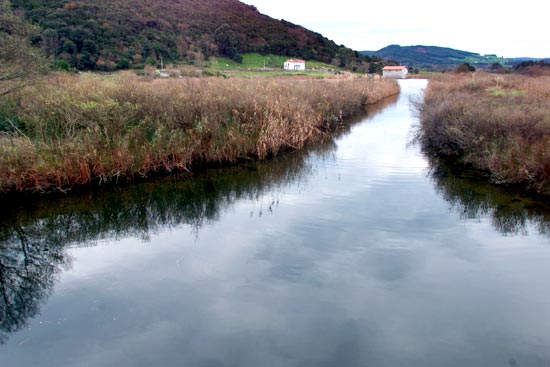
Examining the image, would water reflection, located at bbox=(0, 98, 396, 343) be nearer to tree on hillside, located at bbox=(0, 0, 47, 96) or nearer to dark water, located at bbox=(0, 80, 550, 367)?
Answer: dark water, located at bbox=(0, 80, 550, 367)

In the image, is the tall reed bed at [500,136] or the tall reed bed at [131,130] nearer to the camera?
the tall reed bed at [131,130]

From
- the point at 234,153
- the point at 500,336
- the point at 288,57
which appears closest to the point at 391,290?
the point at 500,336

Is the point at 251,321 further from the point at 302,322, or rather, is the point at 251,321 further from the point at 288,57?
the point at 288,57

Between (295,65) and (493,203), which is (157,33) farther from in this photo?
(493,203)

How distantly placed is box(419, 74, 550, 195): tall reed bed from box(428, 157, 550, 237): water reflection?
0.47 m

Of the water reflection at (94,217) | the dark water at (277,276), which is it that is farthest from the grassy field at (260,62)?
the dark water at (277,276)

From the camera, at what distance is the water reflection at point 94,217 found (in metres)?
7.26

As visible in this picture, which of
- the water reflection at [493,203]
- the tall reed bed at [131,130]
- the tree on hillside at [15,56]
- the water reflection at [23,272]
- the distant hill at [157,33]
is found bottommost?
the water reflection at [23,272]

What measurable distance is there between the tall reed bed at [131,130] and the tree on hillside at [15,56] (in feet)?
1.73

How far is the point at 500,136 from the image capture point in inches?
504

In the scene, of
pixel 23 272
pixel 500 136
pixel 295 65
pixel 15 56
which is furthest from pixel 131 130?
pixel 295 65

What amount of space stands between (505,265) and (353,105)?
22411mm

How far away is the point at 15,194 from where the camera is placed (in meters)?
10.5

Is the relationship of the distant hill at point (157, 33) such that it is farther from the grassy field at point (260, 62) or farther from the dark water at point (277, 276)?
the dark water at point (277, 276)
